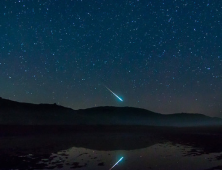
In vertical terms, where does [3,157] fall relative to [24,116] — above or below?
below

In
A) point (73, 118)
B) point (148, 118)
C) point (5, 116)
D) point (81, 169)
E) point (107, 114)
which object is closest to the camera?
point (81, 169)

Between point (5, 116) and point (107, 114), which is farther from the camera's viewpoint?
point (107, 114)

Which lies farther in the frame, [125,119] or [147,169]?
[125,119]

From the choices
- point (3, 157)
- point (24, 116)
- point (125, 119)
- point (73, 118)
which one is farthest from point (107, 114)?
point (3, 157)

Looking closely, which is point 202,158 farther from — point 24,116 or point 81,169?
point 24,116

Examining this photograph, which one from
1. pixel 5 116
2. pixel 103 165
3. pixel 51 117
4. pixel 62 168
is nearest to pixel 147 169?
pixel 103 165

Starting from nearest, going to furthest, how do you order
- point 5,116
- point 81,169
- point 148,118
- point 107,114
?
point 81,169, point 5,116, point 107,114, point 148,118

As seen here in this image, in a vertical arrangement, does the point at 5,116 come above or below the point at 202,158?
above

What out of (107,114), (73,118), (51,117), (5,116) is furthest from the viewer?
(107,114)

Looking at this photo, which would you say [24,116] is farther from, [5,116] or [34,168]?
[34,168]
